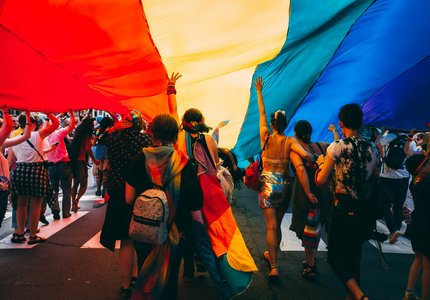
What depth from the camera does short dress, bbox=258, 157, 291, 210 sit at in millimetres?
3805

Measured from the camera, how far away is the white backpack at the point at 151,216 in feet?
8.07

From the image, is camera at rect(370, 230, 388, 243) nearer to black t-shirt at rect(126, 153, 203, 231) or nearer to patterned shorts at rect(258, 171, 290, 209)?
patterned shorts at rect(258, 171, 290, 209)

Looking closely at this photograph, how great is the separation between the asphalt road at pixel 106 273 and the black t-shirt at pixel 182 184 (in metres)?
1.30

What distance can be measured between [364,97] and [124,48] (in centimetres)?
369

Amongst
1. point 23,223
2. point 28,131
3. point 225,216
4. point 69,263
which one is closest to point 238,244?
point 225,216

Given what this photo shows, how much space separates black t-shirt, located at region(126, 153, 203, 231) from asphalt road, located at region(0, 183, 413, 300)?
1.30 metres

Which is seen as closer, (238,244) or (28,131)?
(238,244)

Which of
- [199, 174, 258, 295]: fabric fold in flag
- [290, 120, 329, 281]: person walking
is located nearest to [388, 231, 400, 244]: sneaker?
[290, 120, 329, 281]: person walking

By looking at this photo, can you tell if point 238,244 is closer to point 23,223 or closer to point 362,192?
point 362,192

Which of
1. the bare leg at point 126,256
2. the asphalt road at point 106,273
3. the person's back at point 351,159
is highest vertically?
the person's back at point 351,159

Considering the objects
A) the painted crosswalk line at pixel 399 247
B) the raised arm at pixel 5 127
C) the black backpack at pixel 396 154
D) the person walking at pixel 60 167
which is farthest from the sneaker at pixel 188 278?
the black backpack at pixel 396 154

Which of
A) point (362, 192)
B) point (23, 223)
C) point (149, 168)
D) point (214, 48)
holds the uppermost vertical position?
point (214, 48)

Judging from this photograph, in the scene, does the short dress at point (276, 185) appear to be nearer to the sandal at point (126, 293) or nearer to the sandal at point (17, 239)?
the sandal at point (126, 293)

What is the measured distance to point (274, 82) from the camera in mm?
4301
